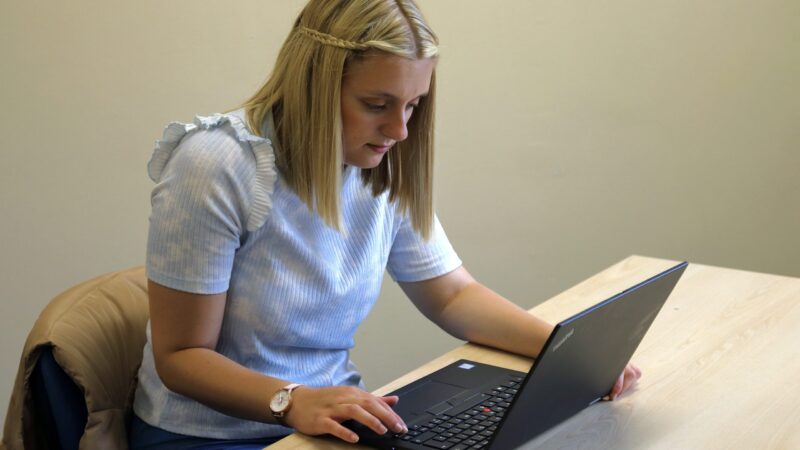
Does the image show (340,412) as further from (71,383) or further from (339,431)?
(71,383)

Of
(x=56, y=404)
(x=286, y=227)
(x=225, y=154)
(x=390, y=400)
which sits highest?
(x=225, y=154)

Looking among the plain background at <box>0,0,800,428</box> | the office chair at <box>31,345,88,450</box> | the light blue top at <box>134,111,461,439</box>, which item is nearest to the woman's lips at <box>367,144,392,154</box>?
the light blue top at <box>134,111,461,439</box>

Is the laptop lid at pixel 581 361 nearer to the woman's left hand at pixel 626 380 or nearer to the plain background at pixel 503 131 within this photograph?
the woman's left hand at pixel 626 380

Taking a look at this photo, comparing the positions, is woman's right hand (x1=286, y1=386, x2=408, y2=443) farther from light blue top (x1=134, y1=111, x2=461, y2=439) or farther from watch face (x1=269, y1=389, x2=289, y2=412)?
light blue top (x1=134, y1=111, x2=461, y2=439)

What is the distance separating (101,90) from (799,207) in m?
1.76

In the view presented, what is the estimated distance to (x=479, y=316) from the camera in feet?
4.85

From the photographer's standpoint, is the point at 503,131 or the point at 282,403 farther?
the point at 503,131

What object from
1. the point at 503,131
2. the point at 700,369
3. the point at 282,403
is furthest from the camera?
the point at 503,131

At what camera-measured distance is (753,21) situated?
2.50 metres

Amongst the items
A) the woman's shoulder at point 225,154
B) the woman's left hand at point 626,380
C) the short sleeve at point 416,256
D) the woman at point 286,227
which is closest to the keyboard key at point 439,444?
the woman at point 286,227

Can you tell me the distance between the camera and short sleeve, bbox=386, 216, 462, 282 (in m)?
1.54

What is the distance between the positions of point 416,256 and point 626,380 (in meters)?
0.40

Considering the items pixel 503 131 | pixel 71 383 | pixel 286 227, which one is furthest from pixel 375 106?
pixel 503 131

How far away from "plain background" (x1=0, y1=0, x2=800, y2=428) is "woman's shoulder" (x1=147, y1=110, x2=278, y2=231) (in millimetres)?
1091
